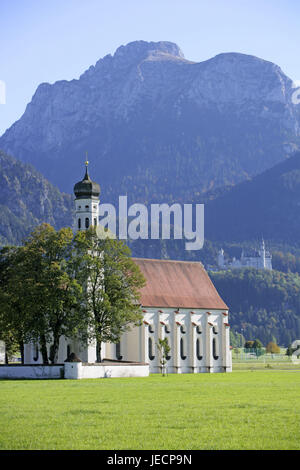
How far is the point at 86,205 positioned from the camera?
100m

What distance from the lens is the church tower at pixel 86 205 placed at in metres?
100

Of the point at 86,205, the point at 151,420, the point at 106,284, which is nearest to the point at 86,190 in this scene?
the point at 86,205

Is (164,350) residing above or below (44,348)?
below

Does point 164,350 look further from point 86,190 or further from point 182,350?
point 86,190

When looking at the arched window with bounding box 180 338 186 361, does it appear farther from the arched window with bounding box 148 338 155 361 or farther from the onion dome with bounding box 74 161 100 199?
the onion dome with bounding box 74 161 100 199

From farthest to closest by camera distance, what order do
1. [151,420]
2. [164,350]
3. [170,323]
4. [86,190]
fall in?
[170,323] < [86,190] < [164,350] < [151,420]

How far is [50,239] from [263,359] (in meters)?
77.0

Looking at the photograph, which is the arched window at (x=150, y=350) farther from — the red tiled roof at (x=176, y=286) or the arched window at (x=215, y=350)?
the arched window at (x=215, y=350)

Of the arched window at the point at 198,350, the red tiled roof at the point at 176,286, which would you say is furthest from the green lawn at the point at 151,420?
the arched window at the point at 198,350

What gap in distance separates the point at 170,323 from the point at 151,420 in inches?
2781

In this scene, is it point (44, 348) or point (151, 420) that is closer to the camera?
point (151, 420)

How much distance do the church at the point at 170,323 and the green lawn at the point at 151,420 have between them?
42.4m

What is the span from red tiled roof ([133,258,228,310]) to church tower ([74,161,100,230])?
831cm

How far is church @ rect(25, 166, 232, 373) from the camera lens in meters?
99.6
